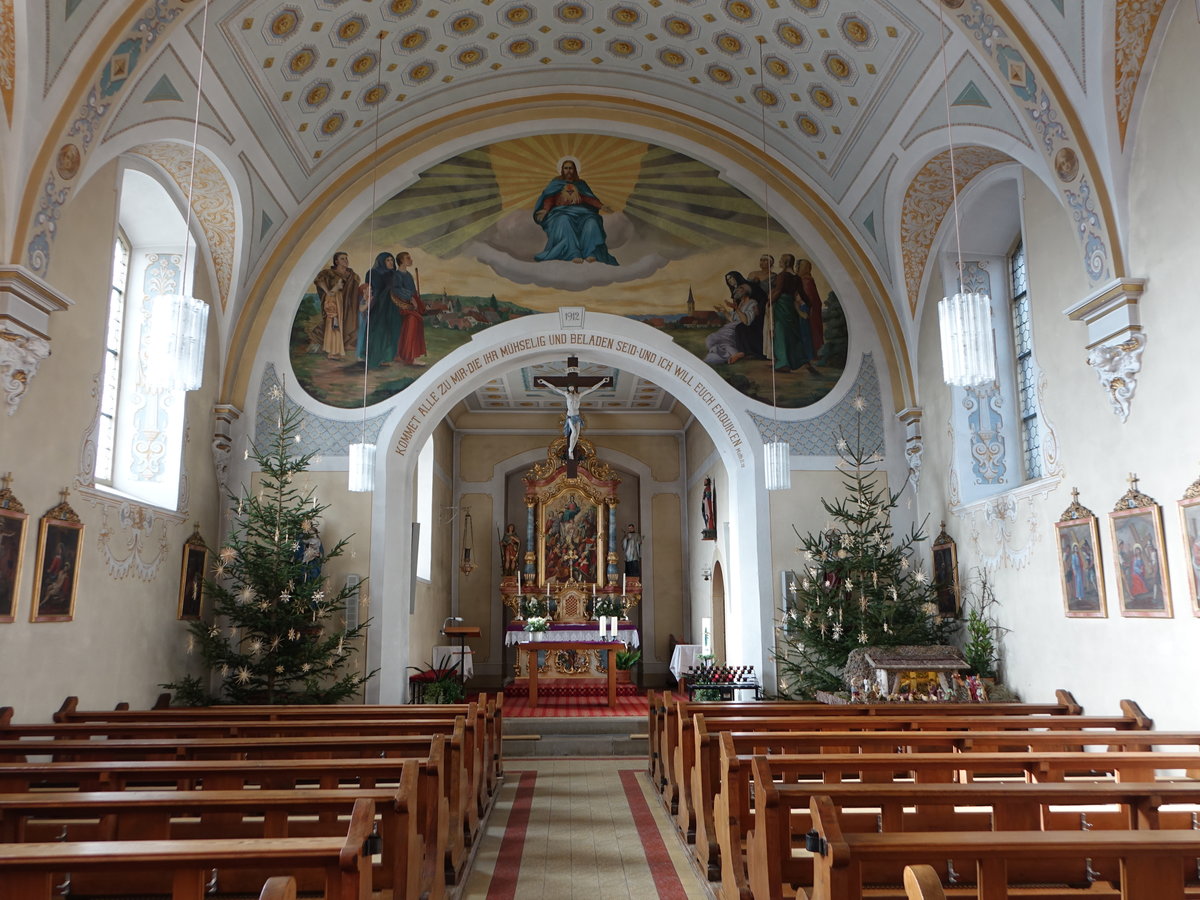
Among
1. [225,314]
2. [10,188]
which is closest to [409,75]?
[225,314]

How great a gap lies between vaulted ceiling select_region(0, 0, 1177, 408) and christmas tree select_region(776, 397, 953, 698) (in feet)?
8.81

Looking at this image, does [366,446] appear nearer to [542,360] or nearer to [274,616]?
[274,616]

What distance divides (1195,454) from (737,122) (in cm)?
748

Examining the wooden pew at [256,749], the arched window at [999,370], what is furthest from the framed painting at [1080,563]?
the wooden pew at [256,749]

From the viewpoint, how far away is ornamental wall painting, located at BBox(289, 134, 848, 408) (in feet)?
Result: 39.4

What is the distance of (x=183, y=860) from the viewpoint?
2.69m

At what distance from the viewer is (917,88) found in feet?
30.8

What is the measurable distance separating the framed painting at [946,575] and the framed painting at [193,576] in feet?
27.6

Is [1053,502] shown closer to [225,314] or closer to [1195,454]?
[1195,454]

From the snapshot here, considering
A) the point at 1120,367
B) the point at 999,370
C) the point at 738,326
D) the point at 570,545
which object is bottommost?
the point at 570,545

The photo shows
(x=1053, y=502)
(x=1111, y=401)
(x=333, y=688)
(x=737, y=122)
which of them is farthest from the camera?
(x=737, y=122)

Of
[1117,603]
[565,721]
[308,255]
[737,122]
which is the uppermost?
[737,122]

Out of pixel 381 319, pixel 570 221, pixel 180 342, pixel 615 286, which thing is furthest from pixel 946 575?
pixel 180 342

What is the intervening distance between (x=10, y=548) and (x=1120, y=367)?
8.68 metres
